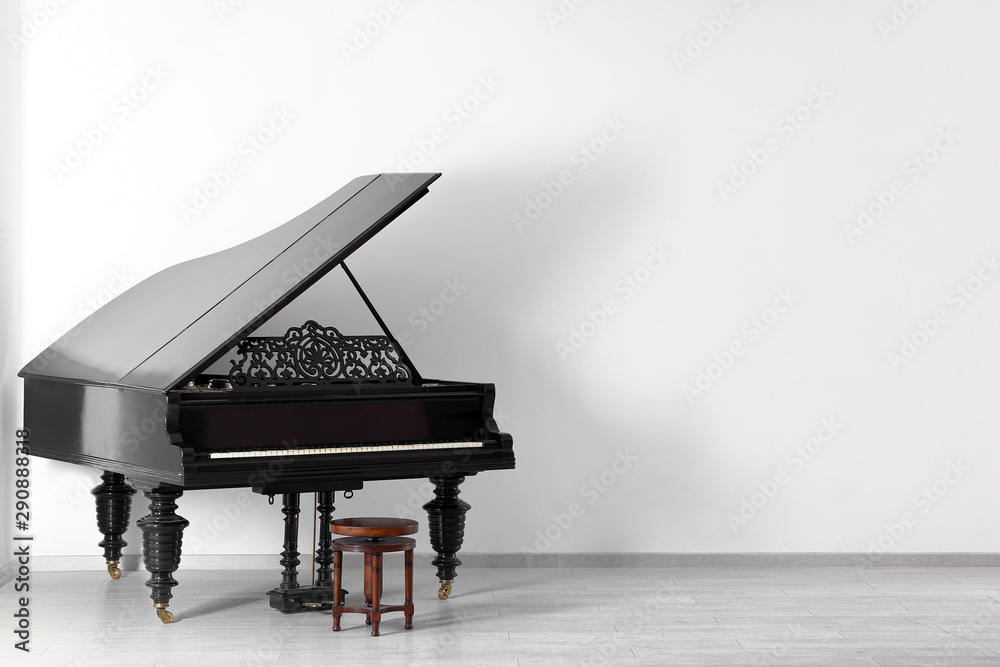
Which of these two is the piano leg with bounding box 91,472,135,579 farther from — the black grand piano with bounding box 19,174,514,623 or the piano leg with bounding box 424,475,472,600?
the piano leg with bounding box 424,475,472,600

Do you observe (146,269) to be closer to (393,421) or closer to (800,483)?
(393,421)

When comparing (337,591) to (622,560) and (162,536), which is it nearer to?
(162,536)

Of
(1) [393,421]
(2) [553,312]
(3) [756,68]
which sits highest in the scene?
(3) [756,68]

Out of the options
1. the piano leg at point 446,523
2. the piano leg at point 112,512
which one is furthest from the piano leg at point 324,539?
the piano leg at point 112,512

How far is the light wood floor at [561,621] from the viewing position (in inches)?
143

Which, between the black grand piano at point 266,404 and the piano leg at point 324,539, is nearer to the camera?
the black grand piano at point 266,404

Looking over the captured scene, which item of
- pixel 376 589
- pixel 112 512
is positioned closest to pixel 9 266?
pixel 112 512

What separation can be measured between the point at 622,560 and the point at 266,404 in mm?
2183

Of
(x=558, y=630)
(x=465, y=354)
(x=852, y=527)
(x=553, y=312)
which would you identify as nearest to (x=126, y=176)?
(x=465, y=354)

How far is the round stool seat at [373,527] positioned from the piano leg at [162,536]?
1.94ft

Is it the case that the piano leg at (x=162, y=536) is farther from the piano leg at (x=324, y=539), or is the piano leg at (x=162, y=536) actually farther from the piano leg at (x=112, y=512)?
the piano leg at (x=112, y=512)

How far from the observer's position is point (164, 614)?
159 inches

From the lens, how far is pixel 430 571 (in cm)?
499

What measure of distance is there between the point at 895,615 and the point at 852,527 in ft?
3.41
